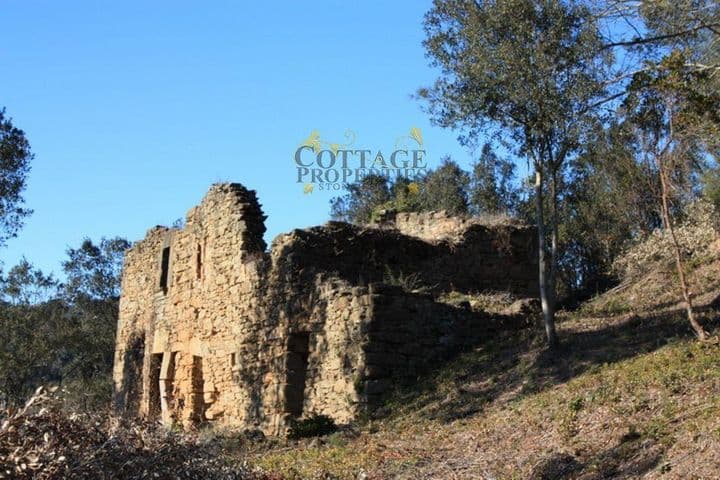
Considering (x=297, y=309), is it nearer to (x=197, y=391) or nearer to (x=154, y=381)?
(x=197, y=391)

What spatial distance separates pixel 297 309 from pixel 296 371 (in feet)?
3.80

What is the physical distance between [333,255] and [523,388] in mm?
5979

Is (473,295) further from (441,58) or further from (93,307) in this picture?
(93,307)

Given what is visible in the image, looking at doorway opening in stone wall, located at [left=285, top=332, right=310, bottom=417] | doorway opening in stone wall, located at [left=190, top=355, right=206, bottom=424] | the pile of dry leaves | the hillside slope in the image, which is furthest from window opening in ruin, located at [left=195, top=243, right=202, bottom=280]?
the pile of dry leaves

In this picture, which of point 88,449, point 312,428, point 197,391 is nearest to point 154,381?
point 197,391

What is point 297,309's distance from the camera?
16.3 m

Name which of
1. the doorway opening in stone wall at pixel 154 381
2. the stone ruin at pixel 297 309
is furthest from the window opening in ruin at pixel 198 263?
the doorway opening in stone wall at pixel 154 381

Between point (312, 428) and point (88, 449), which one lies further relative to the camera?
point (312, 428)

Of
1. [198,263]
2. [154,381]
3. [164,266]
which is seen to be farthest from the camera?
[164,266]

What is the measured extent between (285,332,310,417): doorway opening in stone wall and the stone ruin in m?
0.02

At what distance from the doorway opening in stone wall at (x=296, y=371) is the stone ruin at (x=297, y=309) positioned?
0.07ft

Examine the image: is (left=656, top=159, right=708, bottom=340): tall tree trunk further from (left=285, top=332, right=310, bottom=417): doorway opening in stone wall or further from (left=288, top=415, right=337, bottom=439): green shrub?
(left=285, top=332, right=310, bottom=417): doorway opening in stone wall

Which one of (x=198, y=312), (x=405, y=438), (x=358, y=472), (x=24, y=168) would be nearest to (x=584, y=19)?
(x=405, y=438)

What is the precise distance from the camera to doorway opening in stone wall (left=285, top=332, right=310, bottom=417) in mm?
15891
